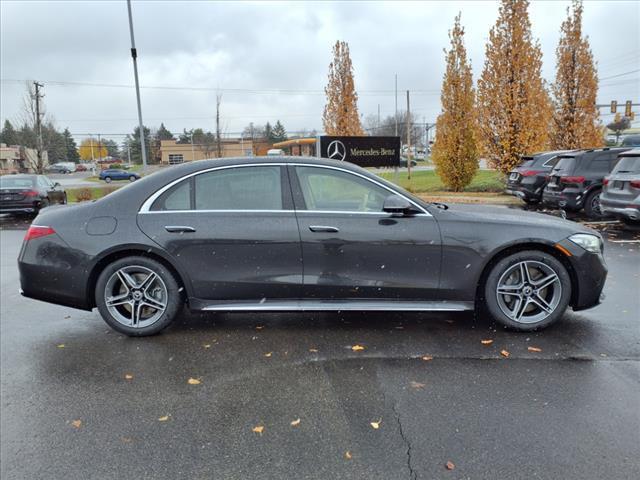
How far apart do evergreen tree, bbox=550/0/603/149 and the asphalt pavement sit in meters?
17.8

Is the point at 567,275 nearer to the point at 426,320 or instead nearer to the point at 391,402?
the point at 426,320

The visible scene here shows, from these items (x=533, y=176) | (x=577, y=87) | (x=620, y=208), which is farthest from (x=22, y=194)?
(x=577, y=87)

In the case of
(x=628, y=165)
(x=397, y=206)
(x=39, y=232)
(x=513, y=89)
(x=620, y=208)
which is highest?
(x=513, y=89)

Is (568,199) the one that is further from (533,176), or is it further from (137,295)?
(137,295)

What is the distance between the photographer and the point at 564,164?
11695 millimetres

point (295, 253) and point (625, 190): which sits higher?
point (625, 190)

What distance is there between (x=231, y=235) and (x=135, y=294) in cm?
102

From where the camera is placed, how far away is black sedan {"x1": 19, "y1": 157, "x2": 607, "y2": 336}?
163 inches

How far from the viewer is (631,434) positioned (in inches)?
105

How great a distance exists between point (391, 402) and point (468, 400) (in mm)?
497

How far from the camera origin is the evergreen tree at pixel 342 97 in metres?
21.1

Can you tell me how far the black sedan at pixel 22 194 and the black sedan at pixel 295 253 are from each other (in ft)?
35.8

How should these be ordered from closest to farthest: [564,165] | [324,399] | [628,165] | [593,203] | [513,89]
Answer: [324,399]
[628,165]
[593,203]
[564,165]
[513,89]

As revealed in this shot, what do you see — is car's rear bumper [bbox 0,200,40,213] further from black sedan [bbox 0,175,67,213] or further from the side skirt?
the side skirt
